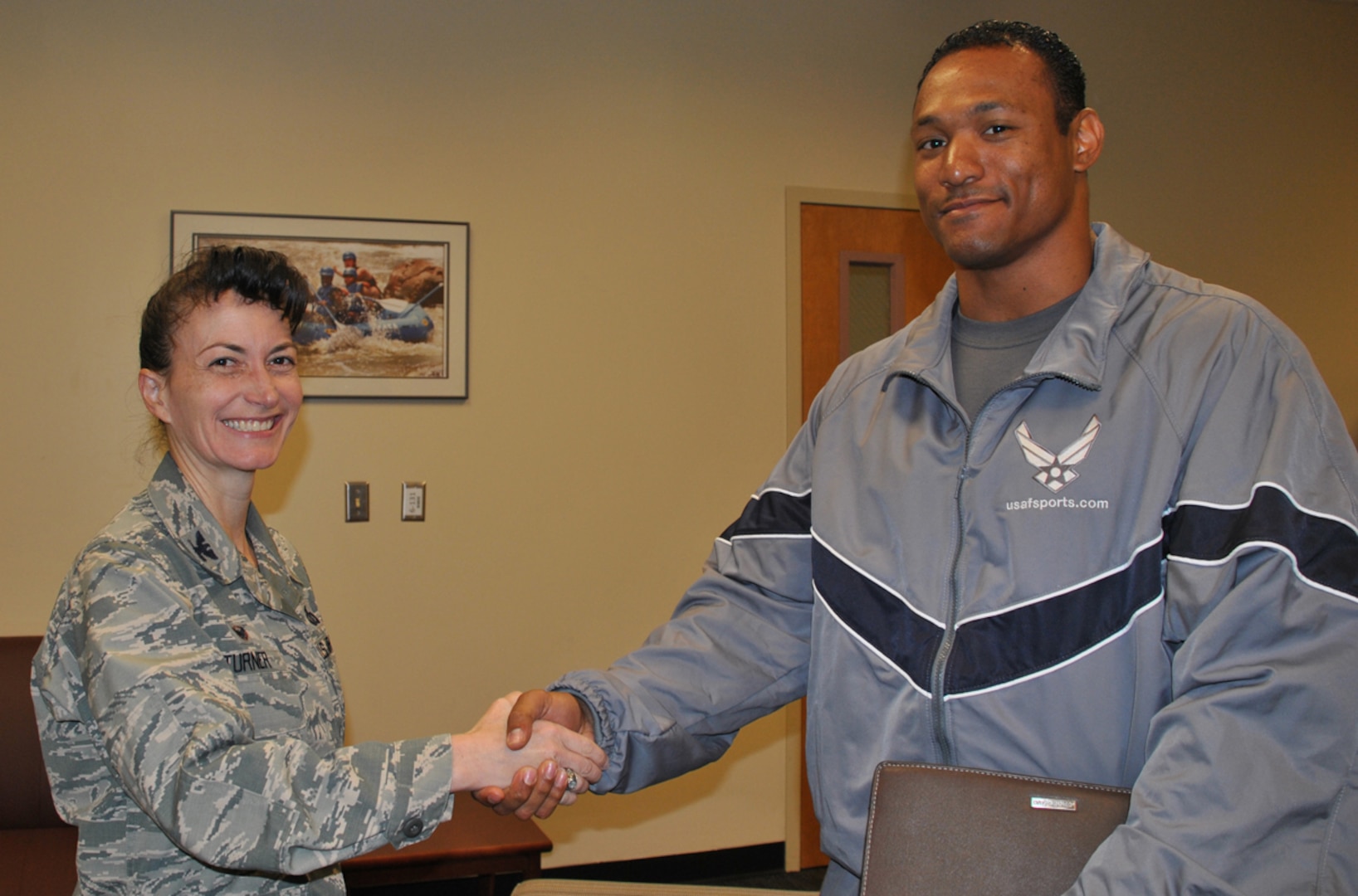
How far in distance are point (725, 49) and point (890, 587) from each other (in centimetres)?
311

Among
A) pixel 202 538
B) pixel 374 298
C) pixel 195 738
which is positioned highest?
pixel 374 298

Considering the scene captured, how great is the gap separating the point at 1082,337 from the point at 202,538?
4.56ft

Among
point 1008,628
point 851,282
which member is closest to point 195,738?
point 1008,628

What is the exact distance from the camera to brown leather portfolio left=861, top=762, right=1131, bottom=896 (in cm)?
121

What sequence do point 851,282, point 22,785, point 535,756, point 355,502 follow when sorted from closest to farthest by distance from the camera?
point 535,756
point 22,785
point 355,502
point 851,282

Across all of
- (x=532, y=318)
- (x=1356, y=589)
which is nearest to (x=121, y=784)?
(x=1356, y=589)

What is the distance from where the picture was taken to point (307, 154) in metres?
3.66

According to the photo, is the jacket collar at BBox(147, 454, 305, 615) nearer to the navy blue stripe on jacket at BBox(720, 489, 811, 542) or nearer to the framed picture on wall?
the navy blue stripe on jacket at BBox(720, 489, 811, 542)

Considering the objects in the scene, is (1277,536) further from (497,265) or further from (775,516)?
(497,265)

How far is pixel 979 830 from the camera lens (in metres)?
1.24

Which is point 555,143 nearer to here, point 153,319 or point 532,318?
point 532,318

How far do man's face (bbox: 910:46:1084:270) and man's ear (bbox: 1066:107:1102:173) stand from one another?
0.01 metres

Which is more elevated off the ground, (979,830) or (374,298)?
(374,298)

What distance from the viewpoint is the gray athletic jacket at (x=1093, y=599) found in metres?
1.12
